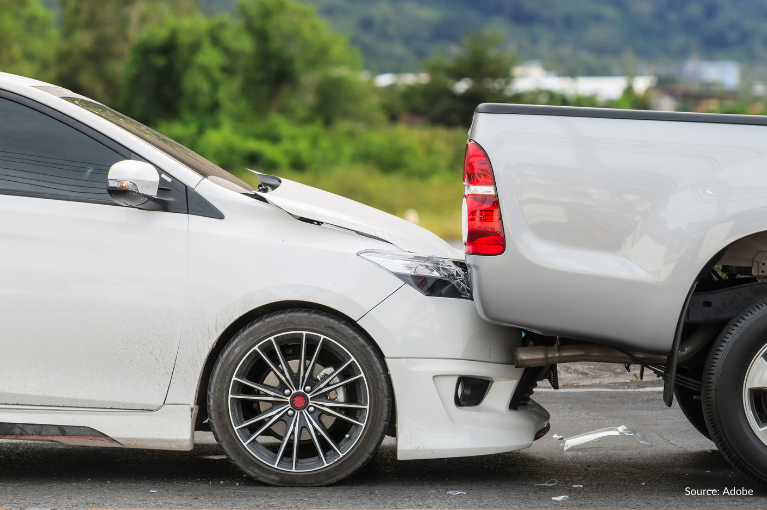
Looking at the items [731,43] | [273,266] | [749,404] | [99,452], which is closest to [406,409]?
[273,266]

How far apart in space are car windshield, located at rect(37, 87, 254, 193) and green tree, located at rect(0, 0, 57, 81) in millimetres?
54193

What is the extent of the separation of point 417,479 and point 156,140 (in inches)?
80.4

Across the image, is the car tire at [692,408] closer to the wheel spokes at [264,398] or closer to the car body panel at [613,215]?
the car body panel at [613,215]

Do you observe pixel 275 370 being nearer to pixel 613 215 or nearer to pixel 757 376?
pixel 613 215

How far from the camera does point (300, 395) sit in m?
3.96

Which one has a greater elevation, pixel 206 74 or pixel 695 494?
pixel 206 74

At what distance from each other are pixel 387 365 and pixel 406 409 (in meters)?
0.21

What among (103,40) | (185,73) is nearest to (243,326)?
(185,73)

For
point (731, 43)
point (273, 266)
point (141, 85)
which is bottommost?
point (273, 266)

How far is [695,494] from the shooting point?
13.2ft

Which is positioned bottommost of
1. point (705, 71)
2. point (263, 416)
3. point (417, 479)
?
point (417, 479)

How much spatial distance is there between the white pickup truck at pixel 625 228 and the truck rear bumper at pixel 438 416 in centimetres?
33

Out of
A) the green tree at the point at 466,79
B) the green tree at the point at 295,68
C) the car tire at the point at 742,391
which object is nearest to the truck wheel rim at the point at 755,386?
the car tire at the point at 742,391

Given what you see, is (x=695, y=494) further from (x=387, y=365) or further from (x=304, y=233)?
(x=304, y=233)
